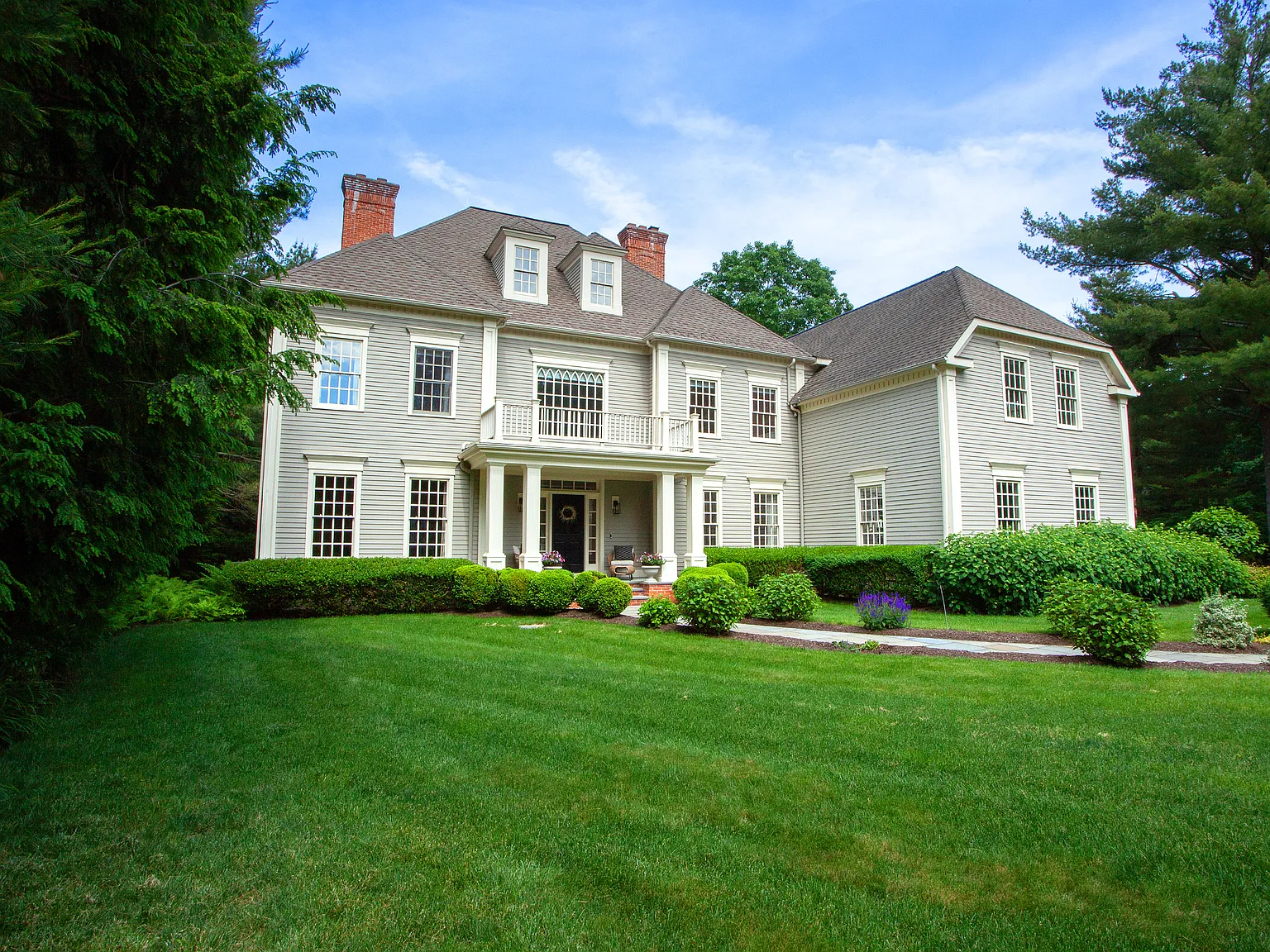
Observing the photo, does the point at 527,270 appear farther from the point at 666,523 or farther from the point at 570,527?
the point at 666,523

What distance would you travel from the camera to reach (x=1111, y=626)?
27.5 ft

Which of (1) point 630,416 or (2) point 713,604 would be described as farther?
(1) point 630,416

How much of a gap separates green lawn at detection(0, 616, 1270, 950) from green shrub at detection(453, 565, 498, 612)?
23.2ft

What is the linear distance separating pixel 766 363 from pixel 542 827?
1879cm

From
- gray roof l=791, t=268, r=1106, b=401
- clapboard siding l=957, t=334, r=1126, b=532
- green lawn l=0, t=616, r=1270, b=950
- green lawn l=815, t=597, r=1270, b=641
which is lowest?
green lawn l=0, t=616, r=1270, b=950

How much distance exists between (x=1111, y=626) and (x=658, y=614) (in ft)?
20.2

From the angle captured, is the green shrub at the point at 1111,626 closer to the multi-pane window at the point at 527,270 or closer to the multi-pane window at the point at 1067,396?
the multi-pane window at the point at 1067,396

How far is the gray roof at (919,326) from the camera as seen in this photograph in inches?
727

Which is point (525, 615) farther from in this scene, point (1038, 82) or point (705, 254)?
point (705, 254)

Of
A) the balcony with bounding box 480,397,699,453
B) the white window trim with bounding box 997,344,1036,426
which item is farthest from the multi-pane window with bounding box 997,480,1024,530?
the balcony with bounding box 480,397,699,453

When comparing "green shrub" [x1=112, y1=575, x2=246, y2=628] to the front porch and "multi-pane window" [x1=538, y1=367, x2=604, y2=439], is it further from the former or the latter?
"multi-pane window" [x1=538, y1=367, x2=604, y2=439]

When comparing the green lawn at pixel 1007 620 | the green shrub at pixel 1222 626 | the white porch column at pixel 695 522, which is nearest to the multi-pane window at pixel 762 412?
the white porch column at pixel 695 522

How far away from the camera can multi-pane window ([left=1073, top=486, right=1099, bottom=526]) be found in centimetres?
1981

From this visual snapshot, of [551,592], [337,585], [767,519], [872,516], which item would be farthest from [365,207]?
[872,516]
